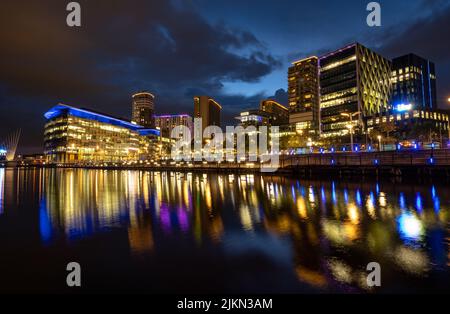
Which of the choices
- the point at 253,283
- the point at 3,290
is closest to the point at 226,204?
the point at 253,283

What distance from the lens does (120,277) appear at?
10.0 metres

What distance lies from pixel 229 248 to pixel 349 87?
162 meters

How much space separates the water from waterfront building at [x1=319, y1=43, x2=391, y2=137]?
451ft

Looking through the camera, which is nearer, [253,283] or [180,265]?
[253,283]

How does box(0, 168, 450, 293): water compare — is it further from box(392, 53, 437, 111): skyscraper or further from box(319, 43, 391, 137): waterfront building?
box(392, 53, 437, 111): skyscraper

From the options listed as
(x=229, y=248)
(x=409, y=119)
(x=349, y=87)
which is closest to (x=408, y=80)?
(x=349, y=87)

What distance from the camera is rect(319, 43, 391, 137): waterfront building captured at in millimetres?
150750

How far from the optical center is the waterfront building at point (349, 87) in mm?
150750

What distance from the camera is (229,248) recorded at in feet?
43.0

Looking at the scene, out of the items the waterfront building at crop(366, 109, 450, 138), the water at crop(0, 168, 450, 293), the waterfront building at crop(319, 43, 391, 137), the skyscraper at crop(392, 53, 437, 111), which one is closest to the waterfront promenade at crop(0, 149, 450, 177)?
the water at crop(0, 168, 450, 293)

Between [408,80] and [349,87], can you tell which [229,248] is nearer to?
[349,87]
